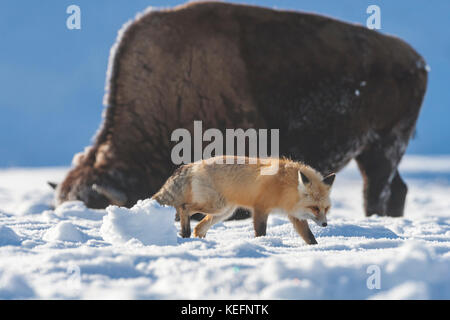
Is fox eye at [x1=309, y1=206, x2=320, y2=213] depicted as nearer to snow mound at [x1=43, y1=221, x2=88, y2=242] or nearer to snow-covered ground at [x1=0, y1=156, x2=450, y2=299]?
snow-covered ground at [x1=0, y1=156, x2=450, y2=299]

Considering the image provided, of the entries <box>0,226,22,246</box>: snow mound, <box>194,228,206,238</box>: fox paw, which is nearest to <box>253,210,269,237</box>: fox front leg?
<box>194,228,206,238</box>: fox paw

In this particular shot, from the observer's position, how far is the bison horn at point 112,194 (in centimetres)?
803

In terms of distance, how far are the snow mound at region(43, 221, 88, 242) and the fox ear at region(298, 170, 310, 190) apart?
1.88 m

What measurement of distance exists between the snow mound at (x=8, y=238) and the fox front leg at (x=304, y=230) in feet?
7.70

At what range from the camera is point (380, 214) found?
34.4 feet

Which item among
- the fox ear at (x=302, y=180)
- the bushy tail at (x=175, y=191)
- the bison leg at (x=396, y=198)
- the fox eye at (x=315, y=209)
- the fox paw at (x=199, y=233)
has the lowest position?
the bison leg at (x=396, y=198)

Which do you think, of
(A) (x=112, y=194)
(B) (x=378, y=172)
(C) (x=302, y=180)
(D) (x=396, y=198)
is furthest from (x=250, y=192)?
(D) (x=396, y=198)

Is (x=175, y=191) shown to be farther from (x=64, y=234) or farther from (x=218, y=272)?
(x=218, y=272)

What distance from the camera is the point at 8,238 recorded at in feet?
13.6

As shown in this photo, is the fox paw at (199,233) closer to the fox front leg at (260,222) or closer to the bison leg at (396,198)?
the fox front leg at (260,222)

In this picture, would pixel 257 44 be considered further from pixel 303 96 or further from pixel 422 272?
pixel 422 272

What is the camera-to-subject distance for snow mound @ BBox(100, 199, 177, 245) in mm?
4324

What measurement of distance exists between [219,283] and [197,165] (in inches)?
102

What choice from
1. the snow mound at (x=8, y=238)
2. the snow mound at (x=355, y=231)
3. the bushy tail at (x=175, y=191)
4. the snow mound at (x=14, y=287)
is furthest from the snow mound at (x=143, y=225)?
the snow mound at (x=355, y=231)
